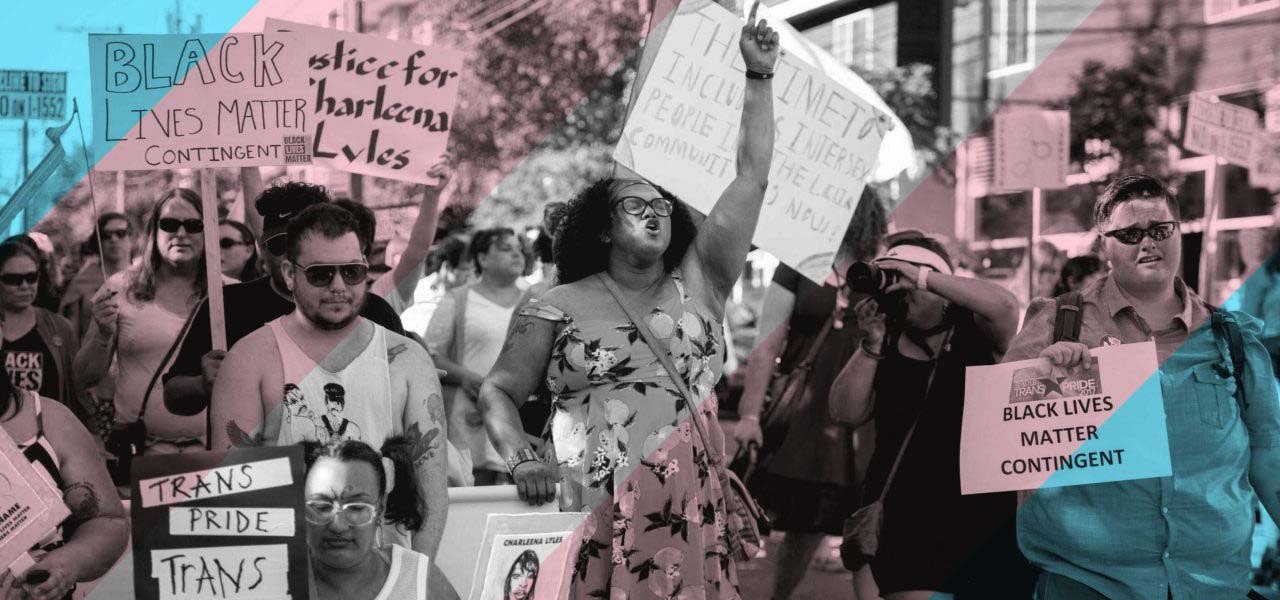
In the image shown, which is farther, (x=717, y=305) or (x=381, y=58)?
(x=381, y=58)

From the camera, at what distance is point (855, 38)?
80.2ft

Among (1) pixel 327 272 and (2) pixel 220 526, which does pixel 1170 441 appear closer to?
(1) pixel 327 272

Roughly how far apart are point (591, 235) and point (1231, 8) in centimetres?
1559

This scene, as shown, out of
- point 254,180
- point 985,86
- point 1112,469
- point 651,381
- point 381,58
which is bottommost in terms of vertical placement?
point 1112,469

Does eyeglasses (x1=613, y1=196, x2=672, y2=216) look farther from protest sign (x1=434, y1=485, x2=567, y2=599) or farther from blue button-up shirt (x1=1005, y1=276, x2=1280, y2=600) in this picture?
blue button-up shirt (x1=1005, y1=276, x2=1280, y2=600)

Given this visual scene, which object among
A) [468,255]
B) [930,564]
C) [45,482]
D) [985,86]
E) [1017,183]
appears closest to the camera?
[45,482]

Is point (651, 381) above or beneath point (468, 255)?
beneath

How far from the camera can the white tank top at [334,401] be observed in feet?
12.8

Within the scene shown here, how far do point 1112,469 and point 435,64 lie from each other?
257cm

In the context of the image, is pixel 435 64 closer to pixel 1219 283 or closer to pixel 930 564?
pixel 930 564

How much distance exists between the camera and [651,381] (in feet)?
13.3

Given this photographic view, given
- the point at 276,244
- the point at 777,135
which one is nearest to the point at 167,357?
the point at 276,244

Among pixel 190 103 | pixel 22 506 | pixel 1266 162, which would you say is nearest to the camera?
pixel 22 506

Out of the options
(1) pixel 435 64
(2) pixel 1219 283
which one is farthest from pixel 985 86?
(1) pixel 435 64
